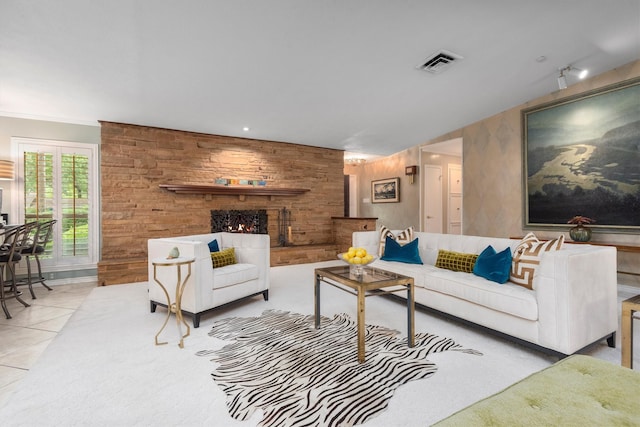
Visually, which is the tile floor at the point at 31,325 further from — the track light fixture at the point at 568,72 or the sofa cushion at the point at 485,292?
the track light fixture at the point at 568,72

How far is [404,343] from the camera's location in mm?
2467

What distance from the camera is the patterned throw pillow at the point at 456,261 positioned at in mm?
3107

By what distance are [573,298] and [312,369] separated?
1.80 m

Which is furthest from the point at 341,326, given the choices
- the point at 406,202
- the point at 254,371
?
the point at 406,202

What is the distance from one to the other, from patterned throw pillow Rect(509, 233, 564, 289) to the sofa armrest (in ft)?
0.80

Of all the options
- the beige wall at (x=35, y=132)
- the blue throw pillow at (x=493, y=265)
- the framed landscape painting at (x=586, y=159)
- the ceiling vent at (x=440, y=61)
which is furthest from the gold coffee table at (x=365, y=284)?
the beige wall at (x=35, y=132)

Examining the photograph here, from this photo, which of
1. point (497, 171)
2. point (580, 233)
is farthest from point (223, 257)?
point (497, 171)

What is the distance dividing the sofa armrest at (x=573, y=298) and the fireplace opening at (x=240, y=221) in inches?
191

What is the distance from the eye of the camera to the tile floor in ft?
7.02

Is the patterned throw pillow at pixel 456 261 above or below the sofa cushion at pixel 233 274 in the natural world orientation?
above

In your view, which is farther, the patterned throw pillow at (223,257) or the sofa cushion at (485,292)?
the patterned throw pillow at (223,257)

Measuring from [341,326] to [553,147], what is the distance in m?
4.44

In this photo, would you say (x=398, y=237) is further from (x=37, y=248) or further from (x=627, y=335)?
(x=37, y=248)

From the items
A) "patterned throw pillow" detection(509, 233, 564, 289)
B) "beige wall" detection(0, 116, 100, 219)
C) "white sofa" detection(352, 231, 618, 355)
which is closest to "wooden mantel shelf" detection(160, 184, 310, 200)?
"beige wall" detection(0, 116, 100, 219)
